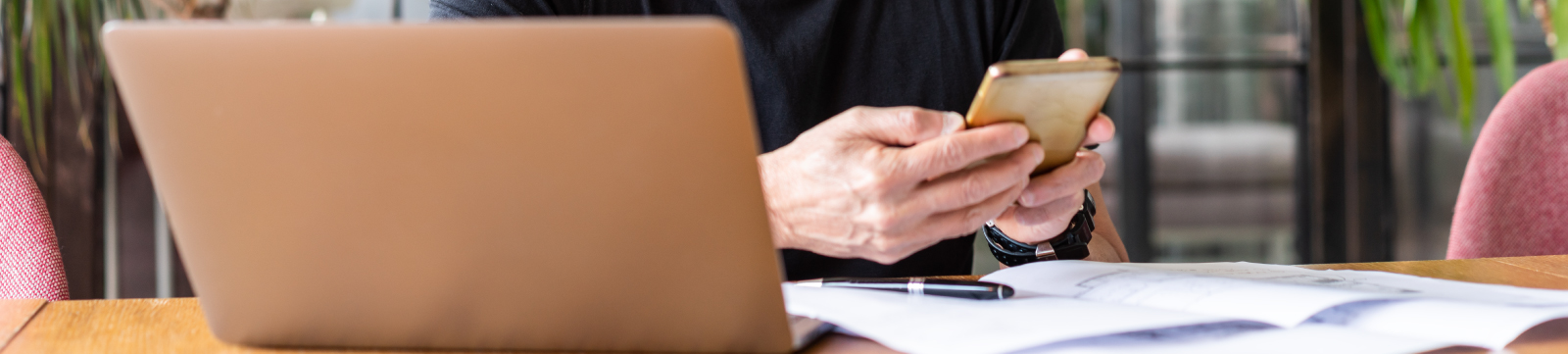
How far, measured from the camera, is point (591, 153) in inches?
12.2

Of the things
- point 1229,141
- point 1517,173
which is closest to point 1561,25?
point 1517,173

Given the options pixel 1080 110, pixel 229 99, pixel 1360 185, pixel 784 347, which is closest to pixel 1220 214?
pixel 1360 185

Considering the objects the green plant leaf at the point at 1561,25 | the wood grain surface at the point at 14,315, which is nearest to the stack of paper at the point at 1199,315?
the wood grain surface at the point at 14,315

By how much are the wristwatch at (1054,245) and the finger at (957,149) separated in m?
0.23

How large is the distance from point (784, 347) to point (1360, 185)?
195 cm

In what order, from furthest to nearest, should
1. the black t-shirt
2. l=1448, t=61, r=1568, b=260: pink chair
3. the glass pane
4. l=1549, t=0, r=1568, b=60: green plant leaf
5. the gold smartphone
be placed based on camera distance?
the glass pane, l=1549, t=0, r=1568, b=60: green plant leaf, the black t-shirt, l=1448, t=61, r=1568, b=260: pink chair, the gold smartphone

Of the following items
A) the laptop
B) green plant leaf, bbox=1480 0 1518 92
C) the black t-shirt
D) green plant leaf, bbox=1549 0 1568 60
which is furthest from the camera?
green plant leaf, bbox=1480 0 1518 92

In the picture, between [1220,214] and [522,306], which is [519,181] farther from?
[1220,214]

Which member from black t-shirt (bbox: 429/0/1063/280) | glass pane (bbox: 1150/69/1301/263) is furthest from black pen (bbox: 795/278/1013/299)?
glass pane (bbox: 1150/69/1301/263)

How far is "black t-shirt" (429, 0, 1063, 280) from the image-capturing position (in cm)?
98

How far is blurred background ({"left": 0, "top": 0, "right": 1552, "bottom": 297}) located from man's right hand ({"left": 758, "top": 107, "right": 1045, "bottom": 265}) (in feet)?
4.15

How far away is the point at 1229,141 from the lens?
83.9 inches

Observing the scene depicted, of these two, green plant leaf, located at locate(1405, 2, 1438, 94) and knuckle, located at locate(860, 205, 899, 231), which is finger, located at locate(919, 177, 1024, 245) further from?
green plant leaf, located at locate(1405, 2, 1438, 94)

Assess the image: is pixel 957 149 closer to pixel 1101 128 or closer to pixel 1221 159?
pixel 1101 128
